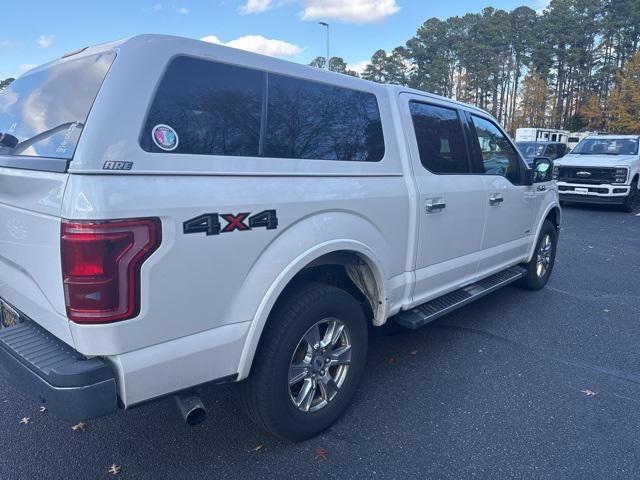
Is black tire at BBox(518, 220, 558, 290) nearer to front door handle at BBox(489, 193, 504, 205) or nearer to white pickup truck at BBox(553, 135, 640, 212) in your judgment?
front door handle at BBox(489, 193, 504, 205)

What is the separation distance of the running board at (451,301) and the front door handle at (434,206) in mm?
765

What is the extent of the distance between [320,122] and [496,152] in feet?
7.72

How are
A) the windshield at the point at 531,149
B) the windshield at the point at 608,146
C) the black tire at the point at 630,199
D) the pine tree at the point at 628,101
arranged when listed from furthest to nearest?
1. the pine tree at the point at 628,101
2. the windshield at the point at 531,149
3. the windshield at the point at 608,146
4. the black tire at the point at 630,199

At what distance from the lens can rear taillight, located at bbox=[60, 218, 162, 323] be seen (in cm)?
184

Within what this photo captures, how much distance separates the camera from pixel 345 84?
3.00 metres

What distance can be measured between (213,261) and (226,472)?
3.97ft

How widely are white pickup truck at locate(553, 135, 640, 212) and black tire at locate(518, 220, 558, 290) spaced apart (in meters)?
8.30

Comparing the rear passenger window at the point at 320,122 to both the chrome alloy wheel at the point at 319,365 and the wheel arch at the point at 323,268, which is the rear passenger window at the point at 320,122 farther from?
the chrome alloy wheel at the point at 319,365

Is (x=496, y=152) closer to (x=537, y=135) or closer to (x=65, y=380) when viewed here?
(x=65, y=380)

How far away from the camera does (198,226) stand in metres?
2.05

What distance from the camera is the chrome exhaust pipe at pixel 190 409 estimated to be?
221 cm

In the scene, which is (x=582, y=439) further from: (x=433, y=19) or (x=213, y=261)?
(x=433, y=19)

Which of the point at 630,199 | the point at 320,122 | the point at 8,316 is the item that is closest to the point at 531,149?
the point at 630,199

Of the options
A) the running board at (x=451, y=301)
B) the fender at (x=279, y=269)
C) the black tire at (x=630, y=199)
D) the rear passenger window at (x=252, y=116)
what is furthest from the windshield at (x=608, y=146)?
the fender at (x=279, y=269)
